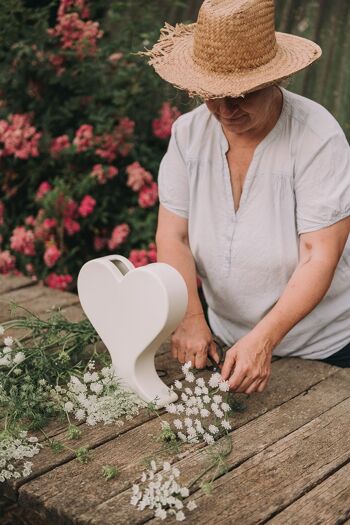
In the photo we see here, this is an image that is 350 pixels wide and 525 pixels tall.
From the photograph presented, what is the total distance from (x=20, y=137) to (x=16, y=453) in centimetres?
263

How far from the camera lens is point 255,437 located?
7.07 ft

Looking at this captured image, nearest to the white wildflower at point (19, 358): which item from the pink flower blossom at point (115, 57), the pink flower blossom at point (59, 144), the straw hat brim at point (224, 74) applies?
the straw hat brim at point (224, 74)

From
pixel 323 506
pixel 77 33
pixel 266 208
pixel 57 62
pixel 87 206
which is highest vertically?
pixel 266 208

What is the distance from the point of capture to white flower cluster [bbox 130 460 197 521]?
1813mm

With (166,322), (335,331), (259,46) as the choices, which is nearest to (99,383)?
(166,322)

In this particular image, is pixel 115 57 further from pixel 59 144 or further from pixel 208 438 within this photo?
pixel 208 438

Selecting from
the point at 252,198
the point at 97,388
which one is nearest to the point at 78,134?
the point at 252,198

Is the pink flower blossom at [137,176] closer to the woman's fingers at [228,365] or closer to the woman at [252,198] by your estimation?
the woman at [252,198]

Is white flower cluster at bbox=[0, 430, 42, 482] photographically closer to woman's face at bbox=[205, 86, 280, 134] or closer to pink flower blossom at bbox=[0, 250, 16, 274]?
woman's face at bbox=[205, 86, 280, 134]

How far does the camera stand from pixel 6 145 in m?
4.40

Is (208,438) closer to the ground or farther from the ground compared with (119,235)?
farther from the ground

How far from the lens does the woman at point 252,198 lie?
2258mm

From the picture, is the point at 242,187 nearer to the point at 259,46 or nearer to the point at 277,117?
the point at 277,117

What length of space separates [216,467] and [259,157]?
96 centimetres
